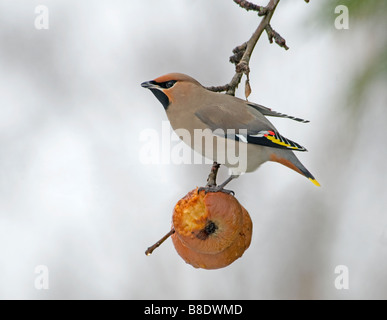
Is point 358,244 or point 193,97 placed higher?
point 193,97

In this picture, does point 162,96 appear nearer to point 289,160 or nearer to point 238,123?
point 238,123

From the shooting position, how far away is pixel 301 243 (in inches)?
131

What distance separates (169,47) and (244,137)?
69.1 inches

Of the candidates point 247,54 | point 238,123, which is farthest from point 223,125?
point 247,54

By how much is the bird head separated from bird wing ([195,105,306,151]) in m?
0.10

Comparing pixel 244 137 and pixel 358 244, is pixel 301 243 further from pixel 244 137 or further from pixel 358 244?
pixel 244 137

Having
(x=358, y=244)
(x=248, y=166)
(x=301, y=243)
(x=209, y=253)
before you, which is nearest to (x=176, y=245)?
(x=209, y=253)

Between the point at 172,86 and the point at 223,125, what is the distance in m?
0.25

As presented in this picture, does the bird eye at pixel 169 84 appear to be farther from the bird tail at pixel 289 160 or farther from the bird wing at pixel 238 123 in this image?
the bird tail at pixel 289 160

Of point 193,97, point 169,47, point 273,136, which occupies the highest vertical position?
point 169,47

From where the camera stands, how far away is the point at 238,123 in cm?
240

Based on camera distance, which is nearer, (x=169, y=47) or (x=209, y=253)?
(x=209, y=253)

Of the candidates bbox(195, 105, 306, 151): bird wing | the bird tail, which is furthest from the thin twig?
the bird tail

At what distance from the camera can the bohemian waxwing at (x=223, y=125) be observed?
7.59 feet
